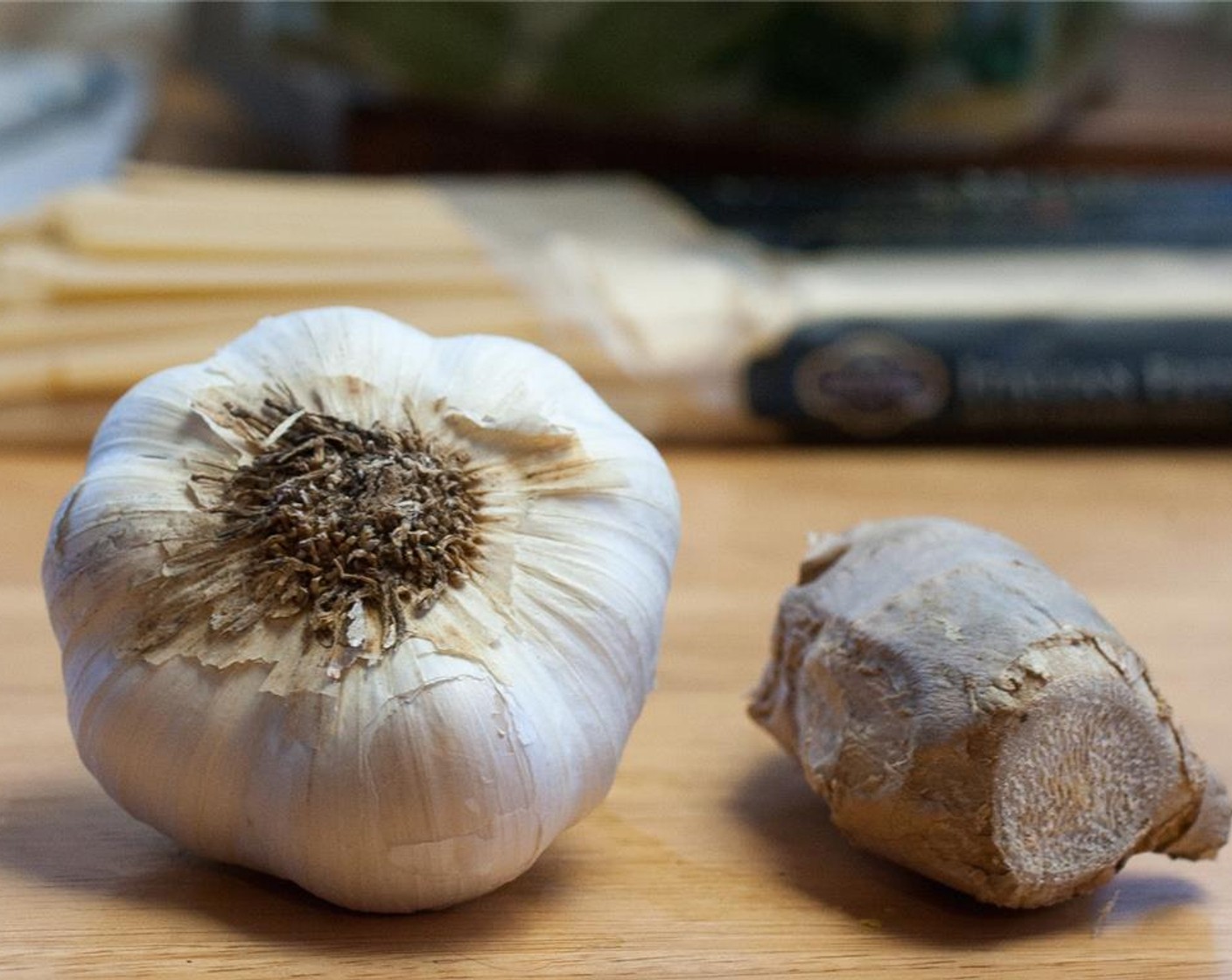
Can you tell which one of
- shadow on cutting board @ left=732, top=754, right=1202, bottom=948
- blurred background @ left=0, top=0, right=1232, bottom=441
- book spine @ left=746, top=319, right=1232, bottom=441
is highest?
blurred background @ left=0, top=0, right=1232, bottom=441

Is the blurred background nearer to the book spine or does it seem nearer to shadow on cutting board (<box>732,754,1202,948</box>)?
the book spine

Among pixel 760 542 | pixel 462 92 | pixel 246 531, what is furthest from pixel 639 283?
pixel 246 531

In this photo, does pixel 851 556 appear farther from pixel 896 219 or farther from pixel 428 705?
pixel 896 219

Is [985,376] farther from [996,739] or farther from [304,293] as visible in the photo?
[996,739]

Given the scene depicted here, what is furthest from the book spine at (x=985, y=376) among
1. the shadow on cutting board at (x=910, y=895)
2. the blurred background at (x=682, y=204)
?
the shadow on cutting board at (x=910, y=895)

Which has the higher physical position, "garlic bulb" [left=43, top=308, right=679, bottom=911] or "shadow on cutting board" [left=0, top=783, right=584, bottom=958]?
"garlic bulb" [left=43, top=308, right=679, bottom=911]

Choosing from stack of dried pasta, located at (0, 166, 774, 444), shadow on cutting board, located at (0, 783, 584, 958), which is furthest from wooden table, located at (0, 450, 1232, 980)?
stack of dried pasta, located at (0, 166, 774, 444)

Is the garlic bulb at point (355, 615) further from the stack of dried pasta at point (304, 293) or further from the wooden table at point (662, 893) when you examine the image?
the stack of dried pasta at point (304, 293)

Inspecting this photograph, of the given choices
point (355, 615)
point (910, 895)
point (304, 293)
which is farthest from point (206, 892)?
point (304, 293)
